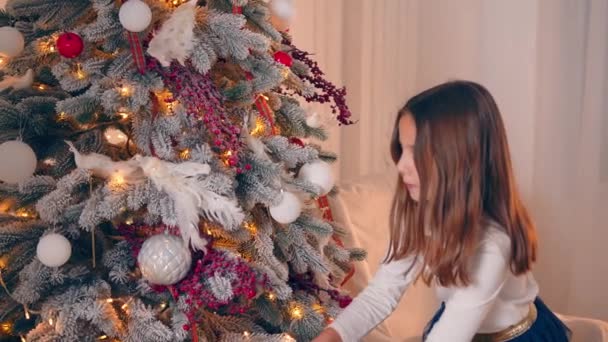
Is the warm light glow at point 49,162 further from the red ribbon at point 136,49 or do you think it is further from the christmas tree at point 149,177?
the red ribbon at point 136,49

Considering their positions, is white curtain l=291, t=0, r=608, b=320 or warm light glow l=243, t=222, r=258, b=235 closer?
warm light glow l=243, t=222, r=258, b=235

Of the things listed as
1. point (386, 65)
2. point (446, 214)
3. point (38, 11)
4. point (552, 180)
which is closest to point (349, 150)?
point (386, 65)

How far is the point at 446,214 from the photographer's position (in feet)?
3.91

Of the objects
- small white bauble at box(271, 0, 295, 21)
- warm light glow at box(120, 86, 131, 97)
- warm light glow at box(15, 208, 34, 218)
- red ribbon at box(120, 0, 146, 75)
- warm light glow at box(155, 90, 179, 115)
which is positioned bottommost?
warm light glow at box(15, 208, 34, 218)

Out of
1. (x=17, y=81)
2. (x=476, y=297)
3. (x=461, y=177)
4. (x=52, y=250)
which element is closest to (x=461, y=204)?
(x=461, y=177)

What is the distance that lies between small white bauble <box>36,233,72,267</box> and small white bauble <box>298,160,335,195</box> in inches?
17.3

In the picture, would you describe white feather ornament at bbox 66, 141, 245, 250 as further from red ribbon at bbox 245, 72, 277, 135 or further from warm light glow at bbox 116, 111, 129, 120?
red ribbon at bbox 245, 72, 277, 135

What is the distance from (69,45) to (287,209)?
45cm

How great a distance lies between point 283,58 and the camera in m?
1.27

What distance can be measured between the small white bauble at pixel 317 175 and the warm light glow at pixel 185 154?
0.74ft

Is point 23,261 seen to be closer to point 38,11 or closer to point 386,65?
point 38,11

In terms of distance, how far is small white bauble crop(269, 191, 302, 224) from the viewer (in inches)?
46.1

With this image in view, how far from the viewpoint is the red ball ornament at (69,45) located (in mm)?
1080

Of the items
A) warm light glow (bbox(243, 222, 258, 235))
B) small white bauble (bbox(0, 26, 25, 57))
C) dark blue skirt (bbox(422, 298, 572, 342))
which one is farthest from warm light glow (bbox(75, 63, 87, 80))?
dark blue skirt (bbox(422, 298, 572, 342))
